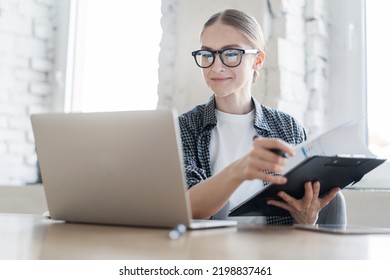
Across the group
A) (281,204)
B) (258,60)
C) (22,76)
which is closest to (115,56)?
(22,76)

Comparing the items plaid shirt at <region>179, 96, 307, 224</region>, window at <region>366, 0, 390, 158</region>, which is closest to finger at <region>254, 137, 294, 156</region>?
plaid shirt at <region>179, 96, 307, 224</region>

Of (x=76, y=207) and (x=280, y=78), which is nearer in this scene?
(x=76, y=207)

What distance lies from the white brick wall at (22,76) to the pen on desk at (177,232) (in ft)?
7.23

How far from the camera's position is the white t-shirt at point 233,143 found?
189 centimetres

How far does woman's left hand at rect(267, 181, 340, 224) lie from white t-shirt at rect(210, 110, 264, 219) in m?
0.36

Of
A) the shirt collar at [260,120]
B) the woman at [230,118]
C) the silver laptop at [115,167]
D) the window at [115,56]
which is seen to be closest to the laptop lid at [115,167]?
the silver laptop at [115,167]

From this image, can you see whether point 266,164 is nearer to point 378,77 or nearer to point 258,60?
point 258,60

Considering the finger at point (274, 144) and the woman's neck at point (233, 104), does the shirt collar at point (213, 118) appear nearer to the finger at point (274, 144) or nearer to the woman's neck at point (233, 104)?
the woman's neck at point (233, 104)

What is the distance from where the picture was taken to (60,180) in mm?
1224

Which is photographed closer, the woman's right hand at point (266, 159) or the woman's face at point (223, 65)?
the woman's right hand at point (266, 159)

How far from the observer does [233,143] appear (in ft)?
6.49
